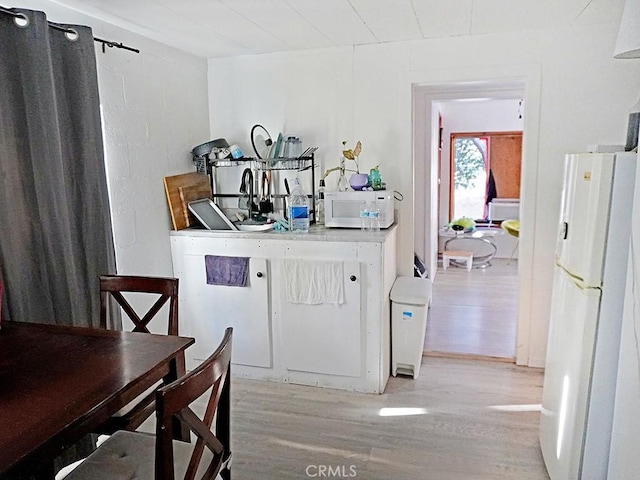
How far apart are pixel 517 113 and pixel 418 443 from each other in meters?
5.61

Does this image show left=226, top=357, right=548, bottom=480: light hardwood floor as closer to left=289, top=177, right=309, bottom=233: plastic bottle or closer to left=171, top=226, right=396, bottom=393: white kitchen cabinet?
left=171, top=226, right=396, bottom=393: white kitchen cabinet

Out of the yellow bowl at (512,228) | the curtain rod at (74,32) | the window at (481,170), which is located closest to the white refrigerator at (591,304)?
the curtain rod at (74,32)

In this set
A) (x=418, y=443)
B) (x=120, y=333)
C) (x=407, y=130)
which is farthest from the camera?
(x=407, y=130)

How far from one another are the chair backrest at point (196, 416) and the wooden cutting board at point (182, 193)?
6.26 feet

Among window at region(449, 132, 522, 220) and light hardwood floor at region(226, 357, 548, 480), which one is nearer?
light hardwood floor at region(226, 357, 548, 480)

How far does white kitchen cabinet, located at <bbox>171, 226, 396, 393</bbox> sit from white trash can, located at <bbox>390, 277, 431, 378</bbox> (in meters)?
0.08

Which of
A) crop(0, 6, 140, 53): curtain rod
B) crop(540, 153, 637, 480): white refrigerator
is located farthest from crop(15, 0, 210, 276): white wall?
crop(540, 153, 637, 480): white refrigerator

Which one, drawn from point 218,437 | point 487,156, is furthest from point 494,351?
point 487,156

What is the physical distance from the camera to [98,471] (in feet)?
4.85

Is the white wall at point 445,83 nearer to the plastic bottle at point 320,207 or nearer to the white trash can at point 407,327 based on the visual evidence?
the plastic bottle at point 320,207

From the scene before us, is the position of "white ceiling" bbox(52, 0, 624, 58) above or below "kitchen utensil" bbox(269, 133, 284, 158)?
above

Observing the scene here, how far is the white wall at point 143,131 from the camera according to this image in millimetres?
2658

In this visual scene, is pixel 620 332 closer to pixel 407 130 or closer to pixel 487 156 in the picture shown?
pixel 407 130

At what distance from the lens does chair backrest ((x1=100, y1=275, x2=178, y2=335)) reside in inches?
82.7
